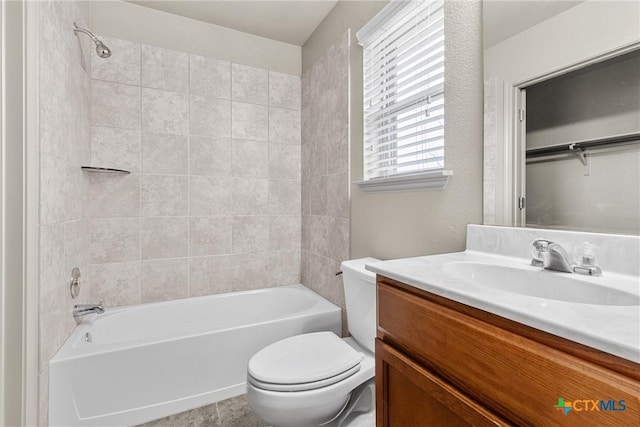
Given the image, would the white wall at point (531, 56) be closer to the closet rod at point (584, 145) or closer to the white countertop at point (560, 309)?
the closet rod at point (584, 145)

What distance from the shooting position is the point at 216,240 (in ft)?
7.55

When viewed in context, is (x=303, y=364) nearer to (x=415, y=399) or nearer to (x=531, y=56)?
(x=415, y=399)

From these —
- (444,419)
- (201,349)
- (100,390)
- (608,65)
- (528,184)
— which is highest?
(608,65)

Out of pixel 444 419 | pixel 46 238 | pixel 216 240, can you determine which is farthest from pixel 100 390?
pixel 444 419

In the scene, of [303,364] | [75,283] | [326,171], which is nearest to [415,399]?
[303,364]

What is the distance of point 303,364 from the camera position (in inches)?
49.6

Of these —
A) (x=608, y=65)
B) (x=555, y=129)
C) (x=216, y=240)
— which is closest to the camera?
(x=608, y=65)

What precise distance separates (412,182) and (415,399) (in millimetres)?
923

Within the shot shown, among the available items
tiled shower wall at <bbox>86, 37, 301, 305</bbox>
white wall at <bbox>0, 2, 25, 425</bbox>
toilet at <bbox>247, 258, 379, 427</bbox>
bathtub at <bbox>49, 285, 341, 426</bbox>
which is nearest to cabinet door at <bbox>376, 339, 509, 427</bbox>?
toilet at <bbox>247, 258, 379, 427</bbox>

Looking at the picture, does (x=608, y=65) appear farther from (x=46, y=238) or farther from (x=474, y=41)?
(x=46, y=238)

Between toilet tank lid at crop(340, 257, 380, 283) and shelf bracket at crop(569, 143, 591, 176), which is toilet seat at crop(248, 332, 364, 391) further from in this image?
shelf bracket at crop(569, 143, 591, 176)

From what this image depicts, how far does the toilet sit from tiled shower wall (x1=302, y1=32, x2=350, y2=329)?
525 millimetres

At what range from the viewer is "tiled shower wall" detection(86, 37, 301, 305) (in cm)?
200

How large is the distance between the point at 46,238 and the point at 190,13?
1.76 metres
